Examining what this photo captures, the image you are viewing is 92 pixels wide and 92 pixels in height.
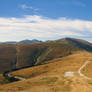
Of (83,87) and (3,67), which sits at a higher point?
(83,87)

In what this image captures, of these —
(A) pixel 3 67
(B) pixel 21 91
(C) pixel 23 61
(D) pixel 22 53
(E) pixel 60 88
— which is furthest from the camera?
(D) pixel 22 53

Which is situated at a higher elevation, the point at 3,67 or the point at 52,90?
the point at 52,90

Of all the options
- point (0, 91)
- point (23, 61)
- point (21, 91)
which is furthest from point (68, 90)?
point (23, 61)

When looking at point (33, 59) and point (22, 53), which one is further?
point (22, 53)

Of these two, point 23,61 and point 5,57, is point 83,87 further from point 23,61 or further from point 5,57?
point 5,57

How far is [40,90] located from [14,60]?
5295 inches

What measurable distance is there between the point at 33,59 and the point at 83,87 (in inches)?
5309

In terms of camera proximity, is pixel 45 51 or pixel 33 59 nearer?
pixel 33 59

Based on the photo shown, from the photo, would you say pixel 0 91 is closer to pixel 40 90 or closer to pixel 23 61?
pixel 40 90

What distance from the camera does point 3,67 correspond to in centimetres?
14075

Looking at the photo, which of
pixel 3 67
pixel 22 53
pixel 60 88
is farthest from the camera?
pixel 22 53

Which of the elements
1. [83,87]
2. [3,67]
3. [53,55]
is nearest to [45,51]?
[53,55]

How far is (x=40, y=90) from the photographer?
3706 centimetres

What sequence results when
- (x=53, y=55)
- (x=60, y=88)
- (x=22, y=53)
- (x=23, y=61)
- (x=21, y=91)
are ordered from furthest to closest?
(x=22, y=53)
(x=53, y=55)
(x=23, y=61)
(x=60, y=88)
(x=21, y=91)
